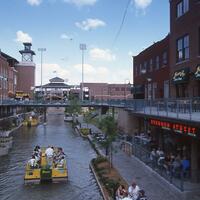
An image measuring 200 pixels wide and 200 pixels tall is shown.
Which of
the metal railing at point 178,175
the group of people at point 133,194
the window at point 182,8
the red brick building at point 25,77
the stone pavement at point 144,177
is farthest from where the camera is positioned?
the red brick building at point 25,77

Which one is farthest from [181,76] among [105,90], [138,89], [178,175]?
[105,90]

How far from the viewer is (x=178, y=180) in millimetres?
20312

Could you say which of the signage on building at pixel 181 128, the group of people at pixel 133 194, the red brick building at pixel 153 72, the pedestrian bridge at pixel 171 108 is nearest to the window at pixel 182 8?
the red brick building at pixel 153 72

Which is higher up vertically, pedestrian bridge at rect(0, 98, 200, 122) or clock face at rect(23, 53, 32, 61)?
clock face at rect(23, 53, 32, 61)

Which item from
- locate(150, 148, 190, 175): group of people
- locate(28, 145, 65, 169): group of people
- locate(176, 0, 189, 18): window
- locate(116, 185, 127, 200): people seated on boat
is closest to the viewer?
locate(116, 185, 127, 200): people seated on boat

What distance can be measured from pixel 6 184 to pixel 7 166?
6669 mm

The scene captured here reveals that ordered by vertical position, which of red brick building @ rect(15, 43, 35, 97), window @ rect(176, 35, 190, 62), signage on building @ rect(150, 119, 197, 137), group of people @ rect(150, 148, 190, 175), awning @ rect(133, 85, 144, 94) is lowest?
group of people @ rect(150, 148, 190, 175)

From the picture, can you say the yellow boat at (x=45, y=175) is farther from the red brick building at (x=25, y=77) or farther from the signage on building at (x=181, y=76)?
the red brick building at (x=25, y=77)

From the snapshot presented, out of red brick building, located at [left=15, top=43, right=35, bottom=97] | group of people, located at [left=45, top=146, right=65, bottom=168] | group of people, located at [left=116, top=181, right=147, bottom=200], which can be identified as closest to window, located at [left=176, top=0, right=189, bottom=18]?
group of people, located at [left=45, top=146, right=65, bottom=168]

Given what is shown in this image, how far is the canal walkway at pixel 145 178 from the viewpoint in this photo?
19.6 m

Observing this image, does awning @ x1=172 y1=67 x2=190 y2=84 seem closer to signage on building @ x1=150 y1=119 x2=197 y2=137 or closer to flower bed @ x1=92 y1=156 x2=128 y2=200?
signage on building @ x1=150 y1=119 x2=197 y2=137

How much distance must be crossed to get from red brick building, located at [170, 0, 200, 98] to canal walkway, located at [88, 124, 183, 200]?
7.07 meters

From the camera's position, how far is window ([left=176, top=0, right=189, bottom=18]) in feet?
97.3

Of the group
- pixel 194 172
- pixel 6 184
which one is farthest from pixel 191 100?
pixel 6 184
